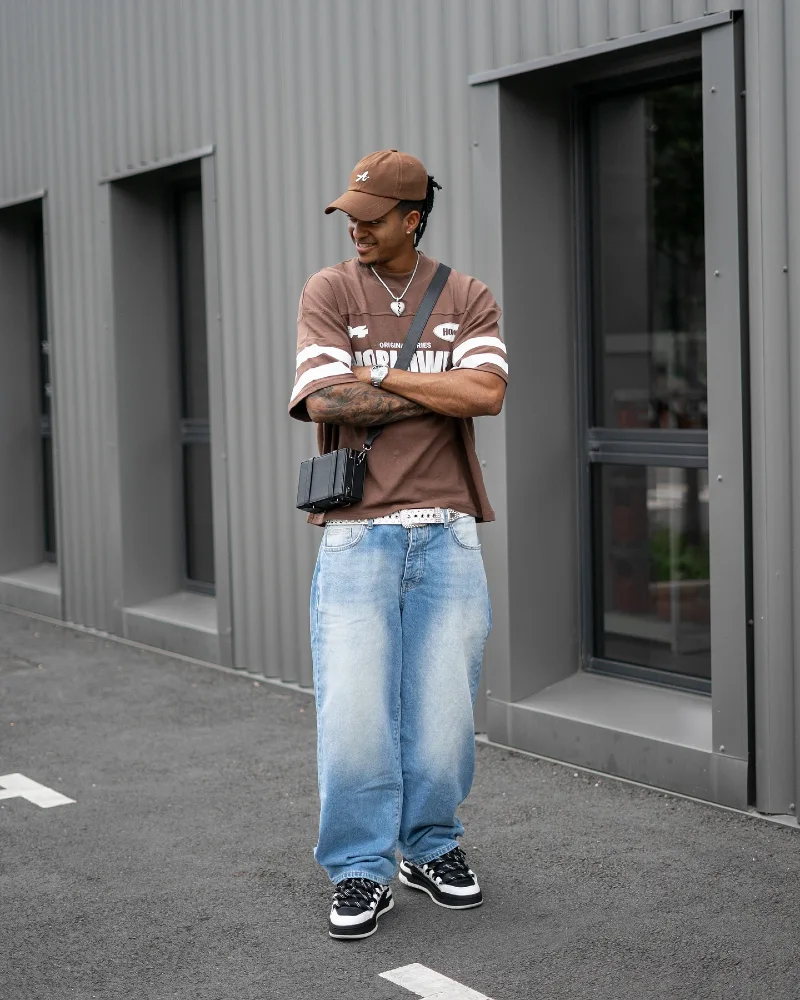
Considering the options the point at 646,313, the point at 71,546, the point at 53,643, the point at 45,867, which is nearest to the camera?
the point at 45,867

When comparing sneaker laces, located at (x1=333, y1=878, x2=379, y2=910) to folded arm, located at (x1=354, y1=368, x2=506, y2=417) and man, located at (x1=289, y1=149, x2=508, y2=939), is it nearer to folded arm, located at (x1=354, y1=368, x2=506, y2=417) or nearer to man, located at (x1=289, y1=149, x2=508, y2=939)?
man, located at (x1=289, y1=149, x2=508, y2=939)

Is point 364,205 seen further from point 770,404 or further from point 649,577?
point 649,577

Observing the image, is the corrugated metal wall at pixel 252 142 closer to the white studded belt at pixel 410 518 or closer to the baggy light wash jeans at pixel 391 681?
the white studded belt at pixel 410 518

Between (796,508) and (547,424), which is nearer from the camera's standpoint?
(796,508)

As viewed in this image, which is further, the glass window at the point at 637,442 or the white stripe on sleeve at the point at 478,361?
the glass window at the point at 637,442

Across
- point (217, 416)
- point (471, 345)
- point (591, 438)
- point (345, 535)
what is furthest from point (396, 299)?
point (217, 416)

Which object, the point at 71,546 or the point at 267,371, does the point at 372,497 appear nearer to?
the point at 267,371

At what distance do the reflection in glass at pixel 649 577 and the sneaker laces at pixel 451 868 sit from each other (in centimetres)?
196

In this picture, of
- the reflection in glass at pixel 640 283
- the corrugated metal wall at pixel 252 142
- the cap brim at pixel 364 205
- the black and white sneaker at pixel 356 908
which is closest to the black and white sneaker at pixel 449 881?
the black and white sneaker at pixel 356 908

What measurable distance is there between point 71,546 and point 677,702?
A: 480 cm

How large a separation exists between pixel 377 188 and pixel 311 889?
2.06 m

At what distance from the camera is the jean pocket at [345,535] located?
3889 millimetres

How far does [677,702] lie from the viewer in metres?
5.63

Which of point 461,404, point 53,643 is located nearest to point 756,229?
point 461,404
